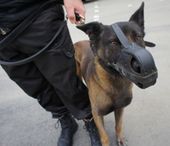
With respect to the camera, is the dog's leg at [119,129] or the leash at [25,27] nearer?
the leash at [25,27]

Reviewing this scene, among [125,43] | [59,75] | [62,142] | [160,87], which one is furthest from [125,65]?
[160,87]

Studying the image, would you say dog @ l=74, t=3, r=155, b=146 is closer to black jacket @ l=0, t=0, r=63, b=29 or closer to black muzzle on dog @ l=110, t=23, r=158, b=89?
black muzzle on dog @ l=110, t=23, r=158, b=89

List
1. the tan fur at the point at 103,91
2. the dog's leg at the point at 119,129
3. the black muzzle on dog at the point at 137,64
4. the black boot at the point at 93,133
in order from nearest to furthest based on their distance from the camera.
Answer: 1. the black muzzle on dog at the point at 137,64
2. the tan fur at the point at 103,91
3. the dog's leg at the point at 119,129
4. the black boot at the point at 93,133

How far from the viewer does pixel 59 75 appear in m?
2.94

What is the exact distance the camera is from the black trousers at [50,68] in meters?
2.76

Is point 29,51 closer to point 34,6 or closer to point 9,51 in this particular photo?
point 9,51

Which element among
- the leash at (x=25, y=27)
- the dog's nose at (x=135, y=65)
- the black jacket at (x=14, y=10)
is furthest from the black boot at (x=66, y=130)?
the dog's nose at (x=135, y=65)

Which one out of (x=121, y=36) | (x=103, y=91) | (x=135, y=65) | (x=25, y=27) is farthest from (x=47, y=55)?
(x=135, y=65)

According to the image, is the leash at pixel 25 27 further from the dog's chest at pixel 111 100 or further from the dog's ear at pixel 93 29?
the dog's chest at pixel 111 100

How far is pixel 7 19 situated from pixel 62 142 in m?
1.38

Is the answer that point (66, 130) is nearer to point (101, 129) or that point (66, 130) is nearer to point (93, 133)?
point (93, 133)

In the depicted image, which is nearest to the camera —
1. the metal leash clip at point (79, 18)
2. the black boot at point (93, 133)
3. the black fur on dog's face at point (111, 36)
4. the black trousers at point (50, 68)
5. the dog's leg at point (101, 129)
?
the black fur on dog's face at point (111, 36)

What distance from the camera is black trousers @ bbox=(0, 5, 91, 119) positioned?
2.76 m

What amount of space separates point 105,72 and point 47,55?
1.56 feet
